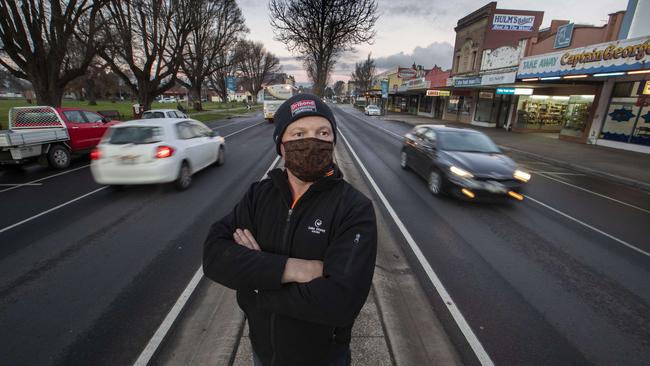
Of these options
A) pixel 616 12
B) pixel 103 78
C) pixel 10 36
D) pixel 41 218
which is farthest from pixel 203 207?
pixel 103 78

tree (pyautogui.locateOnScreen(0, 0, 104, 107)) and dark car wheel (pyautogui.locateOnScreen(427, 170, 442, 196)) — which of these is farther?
tree (pyautogui.locateOnScreen(0, 0, 104, 107))

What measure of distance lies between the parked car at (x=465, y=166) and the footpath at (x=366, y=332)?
11.8 ft

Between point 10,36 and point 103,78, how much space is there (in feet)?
208

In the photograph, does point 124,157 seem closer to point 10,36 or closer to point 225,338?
point 225,338

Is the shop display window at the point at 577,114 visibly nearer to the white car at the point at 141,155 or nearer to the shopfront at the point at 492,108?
the shopfront at the point at 492,108

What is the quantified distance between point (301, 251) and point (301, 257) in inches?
1.3

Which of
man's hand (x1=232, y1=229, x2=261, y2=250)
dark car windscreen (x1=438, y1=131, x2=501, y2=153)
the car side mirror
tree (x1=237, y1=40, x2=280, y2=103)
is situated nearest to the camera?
man's hand (x1=232, y1=229, x2=261, y2=250)

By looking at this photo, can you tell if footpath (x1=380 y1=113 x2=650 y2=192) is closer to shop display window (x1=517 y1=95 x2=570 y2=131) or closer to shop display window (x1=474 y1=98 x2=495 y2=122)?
shop display window (x1=517 y1=95 x2=570 y2=131)

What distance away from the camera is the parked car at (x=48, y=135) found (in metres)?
7.86

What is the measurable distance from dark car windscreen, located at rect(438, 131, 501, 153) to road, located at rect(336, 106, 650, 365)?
4.54 ft

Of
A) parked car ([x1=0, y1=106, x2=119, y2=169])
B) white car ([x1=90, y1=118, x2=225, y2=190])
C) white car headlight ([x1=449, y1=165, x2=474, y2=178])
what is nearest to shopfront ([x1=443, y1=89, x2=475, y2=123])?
white car headlight ([x1=449, y1=165, x2=474, y2=178])

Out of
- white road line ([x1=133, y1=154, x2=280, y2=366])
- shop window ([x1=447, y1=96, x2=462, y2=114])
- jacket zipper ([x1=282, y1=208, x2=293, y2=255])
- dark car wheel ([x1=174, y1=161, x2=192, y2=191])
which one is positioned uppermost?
shop window ([x1=447, y1=96, x2=462, y2=114])

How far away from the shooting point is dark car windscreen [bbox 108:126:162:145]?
21.9 ft

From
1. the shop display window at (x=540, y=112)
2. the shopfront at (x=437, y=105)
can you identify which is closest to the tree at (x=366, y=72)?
the shopfront at (x=437, y=105)
